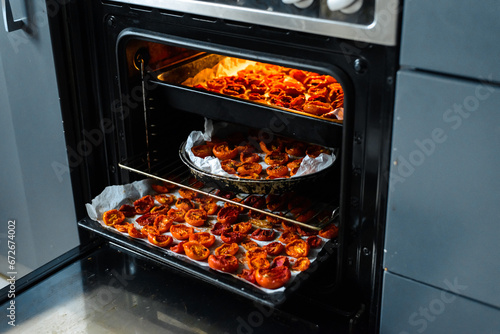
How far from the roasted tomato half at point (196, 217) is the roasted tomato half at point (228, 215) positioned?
0.15 feet

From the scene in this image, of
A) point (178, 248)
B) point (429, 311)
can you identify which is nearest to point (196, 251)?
point (178, 248)

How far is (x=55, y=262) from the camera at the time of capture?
5.85ft

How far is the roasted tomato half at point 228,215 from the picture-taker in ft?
5.71

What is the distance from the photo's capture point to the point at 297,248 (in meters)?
1.60

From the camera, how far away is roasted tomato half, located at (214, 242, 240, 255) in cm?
160

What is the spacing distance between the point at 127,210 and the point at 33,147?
407mm

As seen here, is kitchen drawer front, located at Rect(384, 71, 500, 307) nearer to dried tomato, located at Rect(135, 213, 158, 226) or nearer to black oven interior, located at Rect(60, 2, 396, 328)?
black oven interior, located at Rect(60, 2, 396, 328)

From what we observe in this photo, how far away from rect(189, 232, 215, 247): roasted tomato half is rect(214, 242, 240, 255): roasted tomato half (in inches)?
1.0

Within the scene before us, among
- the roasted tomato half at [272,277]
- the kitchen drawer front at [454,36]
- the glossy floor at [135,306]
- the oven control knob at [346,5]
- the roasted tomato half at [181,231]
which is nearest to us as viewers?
the kitchen drawer front at [454,36]

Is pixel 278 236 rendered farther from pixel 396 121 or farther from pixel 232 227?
pixel 396 121

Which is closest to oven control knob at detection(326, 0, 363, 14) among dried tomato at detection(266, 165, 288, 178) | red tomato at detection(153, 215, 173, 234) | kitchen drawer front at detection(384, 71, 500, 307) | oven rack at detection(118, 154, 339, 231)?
kitchen drawer front at detection(384, 71, 500, 307)

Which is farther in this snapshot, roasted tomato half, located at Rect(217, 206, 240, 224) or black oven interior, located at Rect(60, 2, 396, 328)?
roasted tomato half, located at Rect(217, 206, 240, 224)

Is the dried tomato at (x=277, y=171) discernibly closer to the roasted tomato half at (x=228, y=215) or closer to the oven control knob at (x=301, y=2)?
the roasted tomato half at (x=228, y=215)


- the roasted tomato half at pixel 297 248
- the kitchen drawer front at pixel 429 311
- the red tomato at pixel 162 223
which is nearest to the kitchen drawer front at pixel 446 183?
the kitchen drawer front at pixel 429 311
